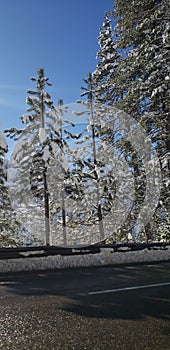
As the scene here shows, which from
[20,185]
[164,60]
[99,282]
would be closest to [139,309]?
[99,282]

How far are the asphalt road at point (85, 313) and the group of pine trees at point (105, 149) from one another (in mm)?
10611

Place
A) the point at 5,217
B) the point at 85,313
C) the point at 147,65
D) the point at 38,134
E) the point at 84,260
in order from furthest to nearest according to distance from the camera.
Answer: the point at 5,217
the point at 38,134
the point at 147,65
the point at 84,260
the point at 85,313

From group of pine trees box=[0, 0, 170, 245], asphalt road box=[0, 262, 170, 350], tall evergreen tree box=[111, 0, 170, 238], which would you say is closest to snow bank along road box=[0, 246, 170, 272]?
asphalt road box=[0, 262, 170, 350]

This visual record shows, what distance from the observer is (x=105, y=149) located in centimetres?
1956

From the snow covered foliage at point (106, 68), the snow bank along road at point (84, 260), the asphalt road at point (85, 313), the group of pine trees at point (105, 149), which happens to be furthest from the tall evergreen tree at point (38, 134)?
the asphalt road at point (85, 313)

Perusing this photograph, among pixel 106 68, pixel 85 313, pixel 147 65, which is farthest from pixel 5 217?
pixel 85 313

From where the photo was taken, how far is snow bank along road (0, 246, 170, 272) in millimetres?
10188

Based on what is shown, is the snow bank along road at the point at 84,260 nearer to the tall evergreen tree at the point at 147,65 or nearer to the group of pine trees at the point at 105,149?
the group of pine trees at the point at 105,149

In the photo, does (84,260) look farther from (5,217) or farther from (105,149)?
(5,217)

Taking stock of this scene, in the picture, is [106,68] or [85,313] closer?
[85,313]

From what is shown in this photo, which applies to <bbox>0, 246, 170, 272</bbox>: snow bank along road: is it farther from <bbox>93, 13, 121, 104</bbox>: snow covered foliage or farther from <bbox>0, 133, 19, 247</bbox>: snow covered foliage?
<bbox>93, 13, 121, 104</bbox>: snow covered foliage

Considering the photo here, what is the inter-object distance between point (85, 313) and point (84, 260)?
22.0 feet

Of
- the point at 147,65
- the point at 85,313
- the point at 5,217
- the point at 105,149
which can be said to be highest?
the point at 147,65

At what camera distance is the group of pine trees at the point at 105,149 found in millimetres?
15773
